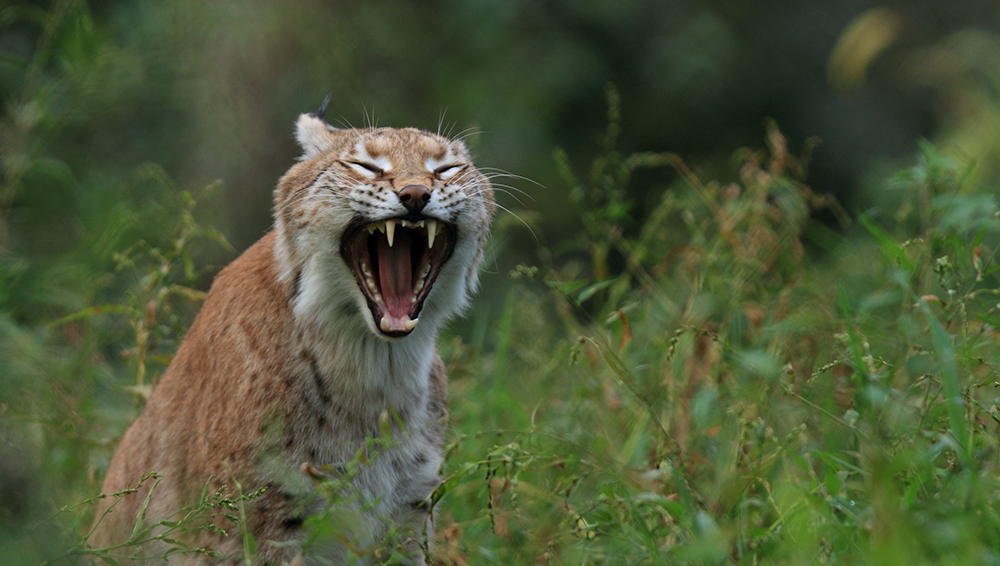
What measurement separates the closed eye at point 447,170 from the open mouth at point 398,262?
21 cm

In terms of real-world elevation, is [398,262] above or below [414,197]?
below

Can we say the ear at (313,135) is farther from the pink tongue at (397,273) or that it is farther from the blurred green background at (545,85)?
the blurred green background at (545,85)

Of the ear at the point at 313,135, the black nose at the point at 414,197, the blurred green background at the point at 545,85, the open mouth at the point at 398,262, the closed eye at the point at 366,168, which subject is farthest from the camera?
the blurred green background at the point at 545,85

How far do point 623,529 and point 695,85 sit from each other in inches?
285

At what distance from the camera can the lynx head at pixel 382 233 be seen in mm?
3045

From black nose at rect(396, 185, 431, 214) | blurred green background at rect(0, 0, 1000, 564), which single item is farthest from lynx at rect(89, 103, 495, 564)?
blurred green background at rect(0, 0, 1000, 564)

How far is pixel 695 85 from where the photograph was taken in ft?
30.2

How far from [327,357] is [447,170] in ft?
2.46

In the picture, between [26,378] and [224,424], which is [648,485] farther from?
[26,378]

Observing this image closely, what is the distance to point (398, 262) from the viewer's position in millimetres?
3197

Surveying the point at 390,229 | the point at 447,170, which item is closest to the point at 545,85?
the point at 447,170

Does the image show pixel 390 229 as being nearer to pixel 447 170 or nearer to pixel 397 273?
pixel 397 273

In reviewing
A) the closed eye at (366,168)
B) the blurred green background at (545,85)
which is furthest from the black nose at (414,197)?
the blurred green background at (545,85)

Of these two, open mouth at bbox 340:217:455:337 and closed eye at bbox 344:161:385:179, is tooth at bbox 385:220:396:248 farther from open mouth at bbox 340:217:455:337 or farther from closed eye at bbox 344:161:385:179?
closed eye at bbox 344:161:385:179
